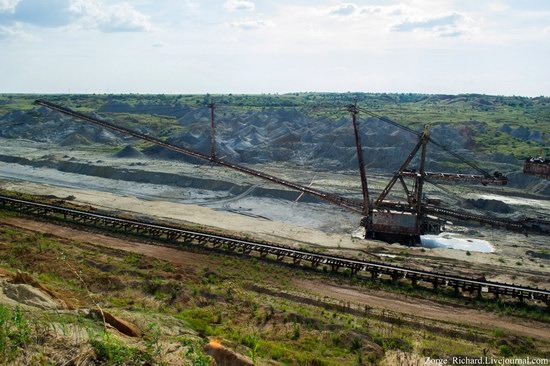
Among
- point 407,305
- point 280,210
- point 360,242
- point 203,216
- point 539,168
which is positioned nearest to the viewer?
point 407,305

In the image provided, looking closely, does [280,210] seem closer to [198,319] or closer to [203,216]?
[203,216]

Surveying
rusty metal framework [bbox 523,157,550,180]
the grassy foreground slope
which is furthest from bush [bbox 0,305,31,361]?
rusty metal framework [bbox 523,157,550,180]

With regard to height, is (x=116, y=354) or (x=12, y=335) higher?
(x=12, y=335)

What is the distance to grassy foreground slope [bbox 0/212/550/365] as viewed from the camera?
957cm

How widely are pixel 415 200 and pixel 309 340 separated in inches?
849

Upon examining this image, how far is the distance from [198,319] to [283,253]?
37.5ft

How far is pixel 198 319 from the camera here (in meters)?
17.8

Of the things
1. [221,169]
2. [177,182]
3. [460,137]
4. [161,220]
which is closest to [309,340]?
[161,220]

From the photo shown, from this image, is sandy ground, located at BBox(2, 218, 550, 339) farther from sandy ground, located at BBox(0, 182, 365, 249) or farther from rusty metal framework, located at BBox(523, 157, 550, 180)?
rusty metal framework, located at BBox(523, 157, 550, 180)

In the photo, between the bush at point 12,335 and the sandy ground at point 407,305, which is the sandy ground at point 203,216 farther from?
the bush at point 12,335

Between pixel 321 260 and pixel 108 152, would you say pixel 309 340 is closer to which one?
pixel 321 260

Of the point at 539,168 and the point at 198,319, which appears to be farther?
the point at 539,168

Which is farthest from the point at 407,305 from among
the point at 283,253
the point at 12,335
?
the point at 12,335

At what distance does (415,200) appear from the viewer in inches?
1435
